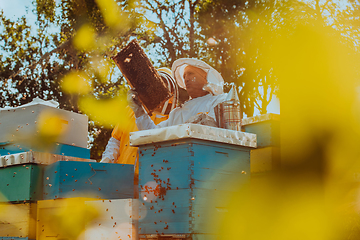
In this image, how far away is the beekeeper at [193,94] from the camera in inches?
121

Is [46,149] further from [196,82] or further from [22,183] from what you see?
[196,82]

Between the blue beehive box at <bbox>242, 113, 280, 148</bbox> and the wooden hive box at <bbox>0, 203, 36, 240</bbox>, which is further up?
the blue beehive box at <bbox>242, 113, 280, 148</bbox>

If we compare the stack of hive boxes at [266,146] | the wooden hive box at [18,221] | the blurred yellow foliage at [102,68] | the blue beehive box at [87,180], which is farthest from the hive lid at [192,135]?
the blurred yellow foliage at [102,68]

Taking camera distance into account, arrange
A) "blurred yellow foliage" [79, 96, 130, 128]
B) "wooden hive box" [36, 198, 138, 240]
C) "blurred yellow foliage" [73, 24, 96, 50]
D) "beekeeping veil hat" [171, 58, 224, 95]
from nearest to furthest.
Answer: "wooden hive box" [36, 198, 138, 240] → "beekeeping veil hat" [171, 58, 224, 95] → "blurred yellow foliage" [79, 96, 130, 128] → "blurred yellow foliage" [73, 24, 96, 50]

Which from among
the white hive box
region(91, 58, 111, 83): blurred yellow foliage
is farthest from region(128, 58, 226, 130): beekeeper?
region(91, 58, 111, 83): blurred yellow foliage

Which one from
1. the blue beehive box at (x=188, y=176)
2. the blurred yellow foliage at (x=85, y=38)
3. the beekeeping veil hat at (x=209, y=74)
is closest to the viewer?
the blue beehive box at (x=188, y=176)

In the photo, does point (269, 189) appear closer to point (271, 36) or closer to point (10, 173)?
point (10, 173)

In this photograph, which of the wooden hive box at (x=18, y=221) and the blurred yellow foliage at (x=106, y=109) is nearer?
the wooden hive box at (x=18, y=221)

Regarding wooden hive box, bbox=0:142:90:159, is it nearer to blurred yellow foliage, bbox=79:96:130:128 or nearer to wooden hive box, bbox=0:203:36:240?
wooden hive box, bbox=0:203:36:240

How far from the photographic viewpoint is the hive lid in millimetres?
1998

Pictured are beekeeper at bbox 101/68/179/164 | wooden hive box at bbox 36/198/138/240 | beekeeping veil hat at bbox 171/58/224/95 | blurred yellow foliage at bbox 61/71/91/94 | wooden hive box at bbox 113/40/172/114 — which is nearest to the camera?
wooden hive box at bbox 36/198/138/240

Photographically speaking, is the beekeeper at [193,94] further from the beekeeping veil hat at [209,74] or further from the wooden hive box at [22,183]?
the wooden hive box at [22,183]

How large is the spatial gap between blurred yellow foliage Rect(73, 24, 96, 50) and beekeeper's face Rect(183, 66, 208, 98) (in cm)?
875

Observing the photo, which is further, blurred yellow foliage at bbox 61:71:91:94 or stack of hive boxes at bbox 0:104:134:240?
blurred yellow foliage at bbox 61:71:91:94
